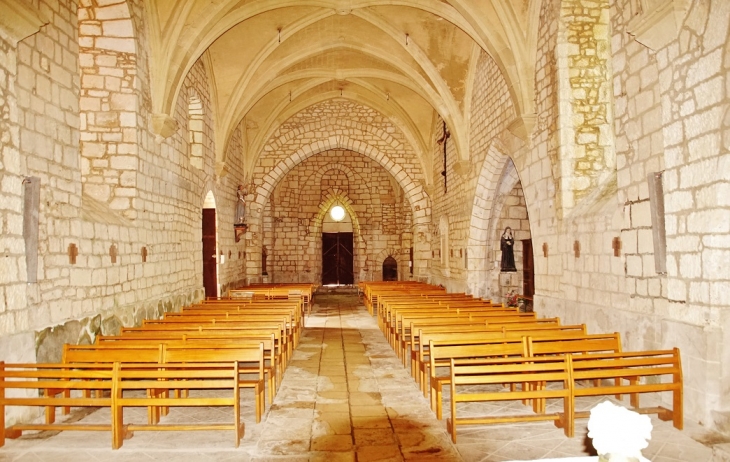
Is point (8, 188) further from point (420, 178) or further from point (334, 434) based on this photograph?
point (420, 178)

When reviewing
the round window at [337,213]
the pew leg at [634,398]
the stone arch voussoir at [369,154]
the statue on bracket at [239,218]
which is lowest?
the pew leg at [634,398]

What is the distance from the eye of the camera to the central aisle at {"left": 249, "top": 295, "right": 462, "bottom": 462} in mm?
3539

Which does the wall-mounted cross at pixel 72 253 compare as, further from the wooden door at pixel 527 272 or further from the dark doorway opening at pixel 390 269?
the dark doorway opening at pixel 390 269

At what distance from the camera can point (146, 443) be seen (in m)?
3.70

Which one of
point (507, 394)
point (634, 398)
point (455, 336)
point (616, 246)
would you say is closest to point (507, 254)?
point (616, 246)

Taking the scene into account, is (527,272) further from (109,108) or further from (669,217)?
(109,108)

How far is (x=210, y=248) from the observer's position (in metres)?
11.6

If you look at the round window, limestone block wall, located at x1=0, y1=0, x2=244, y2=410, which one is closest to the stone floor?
limestone block wall, located at x1=0, y1=0, x2=244, y2=410

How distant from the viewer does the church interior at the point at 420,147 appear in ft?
13.5

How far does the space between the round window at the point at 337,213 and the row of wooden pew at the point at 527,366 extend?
555 inches

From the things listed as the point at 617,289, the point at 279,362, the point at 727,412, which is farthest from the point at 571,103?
the point at 279,362

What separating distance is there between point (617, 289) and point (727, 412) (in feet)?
5.79

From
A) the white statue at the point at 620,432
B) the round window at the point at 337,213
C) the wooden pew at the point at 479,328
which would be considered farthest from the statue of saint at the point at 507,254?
the round window at the point at 337,213

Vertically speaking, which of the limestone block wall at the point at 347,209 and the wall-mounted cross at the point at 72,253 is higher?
the limestone block wall at the point at 347,209
